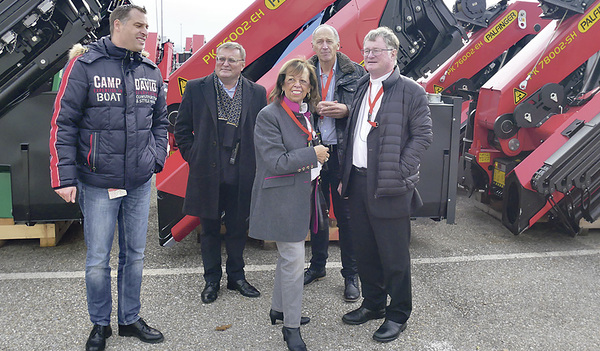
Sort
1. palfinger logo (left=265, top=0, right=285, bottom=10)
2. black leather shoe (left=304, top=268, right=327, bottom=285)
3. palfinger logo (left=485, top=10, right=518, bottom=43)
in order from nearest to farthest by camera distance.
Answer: black leather shoe (left=304, top=268, right=327, bottom=285), palfinger logo (left=265, top=0, right=285, bottom=10), palfinger logo (left=485, top=10, right=518, bottom=43)

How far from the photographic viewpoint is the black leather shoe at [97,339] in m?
2.69

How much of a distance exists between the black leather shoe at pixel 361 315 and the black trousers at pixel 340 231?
0.42 meters

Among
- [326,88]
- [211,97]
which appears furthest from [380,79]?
[211,97]

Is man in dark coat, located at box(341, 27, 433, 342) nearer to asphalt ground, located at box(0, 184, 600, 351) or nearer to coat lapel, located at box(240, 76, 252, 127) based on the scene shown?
asphalt ground, located at box(0, 184, 600, 351)

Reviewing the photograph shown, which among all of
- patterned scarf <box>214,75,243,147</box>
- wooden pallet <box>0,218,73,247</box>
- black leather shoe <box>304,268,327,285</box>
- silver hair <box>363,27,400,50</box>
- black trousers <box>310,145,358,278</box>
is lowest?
black leather shoe <box>304,268,327,285</box>

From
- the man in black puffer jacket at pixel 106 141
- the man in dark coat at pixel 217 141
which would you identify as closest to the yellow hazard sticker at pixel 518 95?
the man in dark coat at pixel 217 141

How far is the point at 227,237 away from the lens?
11.4 feet

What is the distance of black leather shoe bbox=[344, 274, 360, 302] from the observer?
3.40 metres

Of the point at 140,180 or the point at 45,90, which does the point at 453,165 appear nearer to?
the point at 140,180

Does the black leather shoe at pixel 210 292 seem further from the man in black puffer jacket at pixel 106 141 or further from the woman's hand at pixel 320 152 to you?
the woman's hand at pixel 320 152

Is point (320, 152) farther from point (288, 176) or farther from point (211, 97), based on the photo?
point (211, 97)

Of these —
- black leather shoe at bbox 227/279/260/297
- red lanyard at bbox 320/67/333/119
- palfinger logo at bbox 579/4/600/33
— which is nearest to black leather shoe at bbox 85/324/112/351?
black leather shoe at bbox 227/279/260/297

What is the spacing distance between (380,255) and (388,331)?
446mm

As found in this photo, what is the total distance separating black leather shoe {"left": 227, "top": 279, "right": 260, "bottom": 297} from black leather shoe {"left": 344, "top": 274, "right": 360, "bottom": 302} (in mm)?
619
